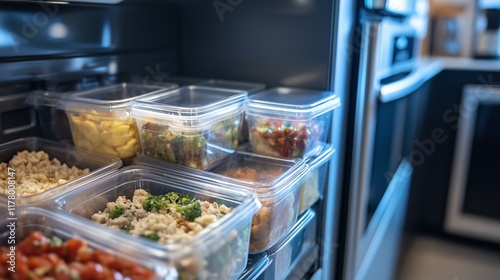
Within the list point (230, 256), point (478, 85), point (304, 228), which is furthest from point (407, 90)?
point (230, 256)

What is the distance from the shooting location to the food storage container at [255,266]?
701mm

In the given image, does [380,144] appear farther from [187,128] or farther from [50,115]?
[50,115]

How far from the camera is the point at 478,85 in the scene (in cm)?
193

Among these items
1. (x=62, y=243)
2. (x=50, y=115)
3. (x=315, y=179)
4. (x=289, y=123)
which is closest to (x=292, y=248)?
(x=315, y=179)

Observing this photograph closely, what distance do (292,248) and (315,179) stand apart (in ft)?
0.54

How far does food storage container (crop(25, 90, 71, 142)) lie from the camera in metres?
0.85

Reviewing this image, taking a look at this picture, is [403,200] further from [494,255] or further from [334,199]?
[494,255]

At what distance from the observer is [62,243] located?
21.4 inches

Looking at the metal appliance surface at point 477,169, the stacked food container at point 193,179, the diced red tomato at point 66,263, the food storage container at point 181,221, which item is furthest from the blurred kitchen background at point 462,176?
the diced red tomato at point 66,263

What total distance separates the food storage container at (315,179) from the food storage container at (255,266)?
172mm

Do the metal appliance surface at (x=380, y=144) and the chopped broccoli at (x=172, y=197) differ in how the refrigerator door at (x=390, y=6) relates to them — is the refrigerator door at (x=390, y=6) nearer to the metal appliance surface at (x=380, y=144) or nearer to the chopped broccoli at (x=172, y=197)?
the metal appliance surface at (x=380, y=144)

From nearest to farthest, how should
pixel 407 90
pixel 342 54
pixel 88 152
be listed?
1. pixel 88 152
2. pixel 342 54
3. pixel 407 90

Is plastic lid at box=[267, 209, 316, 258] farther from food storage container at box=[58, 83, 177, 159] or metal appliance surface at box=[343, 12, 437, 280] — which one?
food storage container at box=[58, 83, 177, 159]

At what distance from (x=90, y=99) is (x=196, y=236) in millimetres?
446
